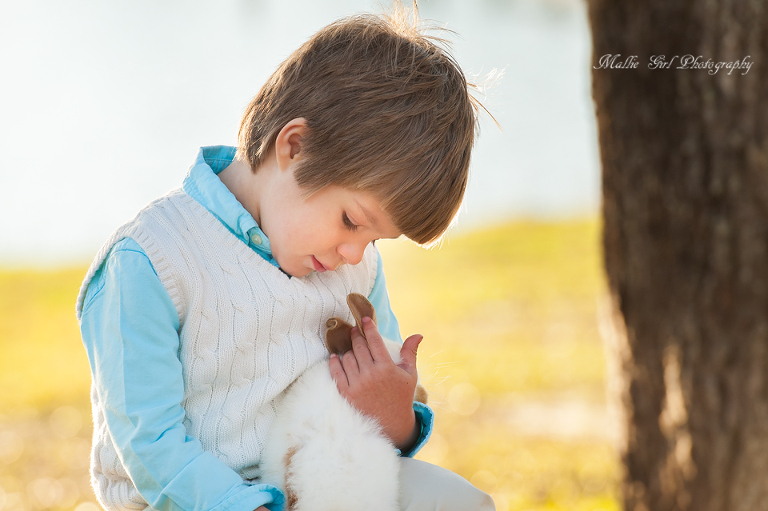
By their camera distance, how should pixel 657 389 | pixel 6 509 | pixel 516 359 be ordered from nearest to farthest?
1. pixel 657 389
2. pixel 6 509
3. pixel 516 359

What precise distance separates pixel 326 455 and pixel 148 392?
1.22 feet

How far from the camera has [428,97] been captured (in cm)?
150

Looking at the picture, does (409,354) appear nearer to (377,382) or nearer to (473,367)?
(377,382)

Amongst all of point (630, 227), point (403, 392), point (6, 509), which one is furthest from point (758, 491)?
point (6, 509)

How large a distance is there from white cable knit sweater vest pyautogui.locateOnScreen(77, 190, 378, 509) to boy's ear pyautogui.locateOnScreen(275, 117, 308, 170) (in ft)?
0.66

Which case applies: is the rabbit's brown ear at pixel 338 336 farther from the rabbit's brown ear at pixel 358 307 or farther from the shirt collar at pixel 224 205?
the shirt collar at pixel 224 205

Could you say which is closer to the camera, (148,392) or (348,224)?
(148,392)

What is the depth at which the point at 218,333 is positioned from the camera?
1439mm

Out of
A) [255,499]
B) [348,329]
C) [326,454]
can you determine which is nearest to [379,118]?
[348,329]

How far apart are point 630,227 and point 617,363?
20.3 inches

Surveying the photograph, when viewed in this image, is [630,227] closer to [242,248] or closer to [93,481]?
[242,248]

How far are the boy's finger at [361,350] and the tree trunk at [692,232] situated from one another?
1210mm

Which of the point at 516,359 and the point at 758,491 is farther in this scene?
the point at 516,359

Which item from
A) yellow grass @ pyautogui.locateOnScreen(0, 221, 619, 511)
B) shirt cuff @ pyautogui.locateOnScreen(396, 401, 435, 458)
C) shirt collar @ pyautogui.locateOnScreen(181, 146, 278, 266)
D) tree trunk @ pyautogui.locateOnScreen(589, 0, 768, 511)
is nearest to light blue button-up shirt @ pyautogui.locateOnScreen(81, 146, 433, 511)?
shirt collar @ pyautogui.locateOnScreen(181, 146, 278, 266)
